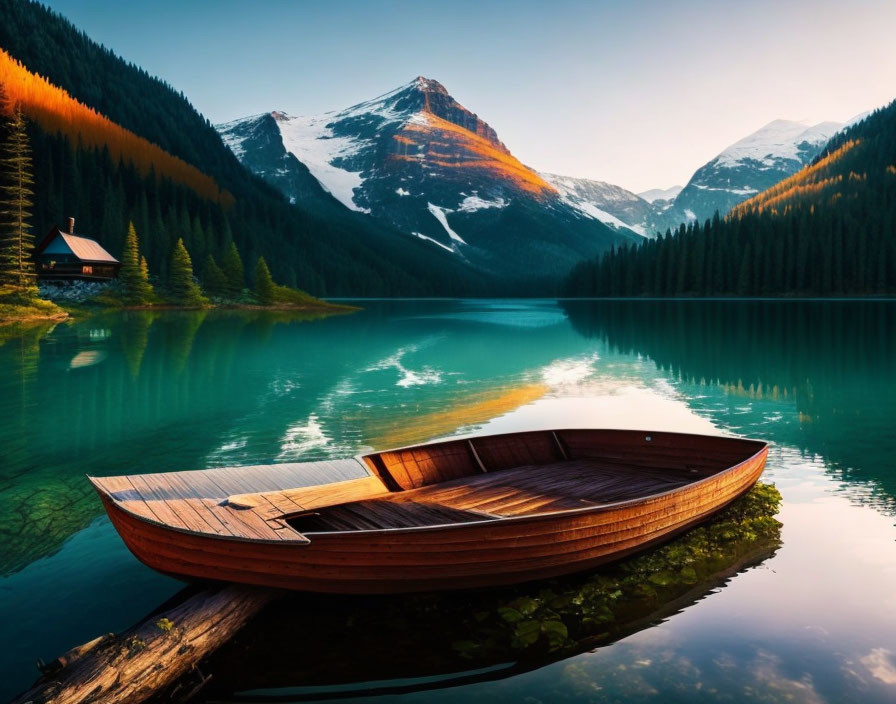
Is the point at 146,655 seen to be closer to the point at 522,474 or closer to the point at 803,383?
the point at 522,474

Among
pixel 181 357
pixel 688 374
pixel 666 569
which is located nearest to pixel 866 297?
pixel 688 374

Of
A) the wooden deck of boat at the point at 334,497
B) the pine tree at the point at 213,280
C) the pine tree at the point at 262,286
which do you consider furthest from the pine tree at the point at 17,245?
the wooden deck of boat at the point at 334,497

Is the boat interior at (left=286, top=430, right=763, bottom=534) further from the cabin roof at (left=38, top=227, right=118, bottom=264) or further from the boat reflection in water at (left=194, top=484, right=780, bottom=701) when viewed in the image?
the cabin roof at (left=38, top=227, right=118, bottom=264)

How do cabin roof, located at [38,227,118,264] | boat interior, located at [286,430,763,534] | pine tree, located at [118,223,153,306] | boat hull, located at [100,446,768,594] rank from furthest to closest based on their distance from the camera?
1. pine tree, located at [118,223,153,306]
2. cabin roof, located at [38,227,118,264]
3. boat interior, located at [286,430,763,534]
4. boat hull, located at [100,446,768,594]

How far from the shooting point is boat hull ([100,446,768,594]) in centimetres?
891

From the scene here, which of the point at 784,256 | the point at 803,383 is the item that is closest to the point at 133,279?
the point at 803,383

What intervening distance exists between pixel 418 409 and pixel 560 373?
15513mm

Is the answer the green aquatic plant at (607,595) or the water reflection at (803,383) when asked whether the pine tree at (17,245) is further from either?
the green aquatic plant at (607,595)

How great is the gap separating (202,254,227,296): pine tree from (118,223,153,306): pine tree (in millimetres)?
18681

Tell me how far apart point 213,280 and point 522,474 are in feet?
399

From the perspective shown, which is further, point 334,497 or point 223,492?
point 334,497

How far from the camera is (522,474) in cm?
1425

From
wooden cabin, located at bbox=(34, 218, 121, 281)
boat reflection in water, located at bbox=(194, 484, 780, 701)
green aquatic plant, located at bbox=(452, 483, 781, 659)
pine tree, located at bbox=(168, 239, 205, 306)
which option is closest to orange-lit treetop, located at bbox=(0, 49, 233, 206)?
wooden cabin, located at bbox=(34, 218, 121, 281)

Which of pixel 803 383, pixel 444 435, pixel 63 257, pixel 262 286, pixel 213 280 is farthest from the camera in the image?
pixel 262 286
